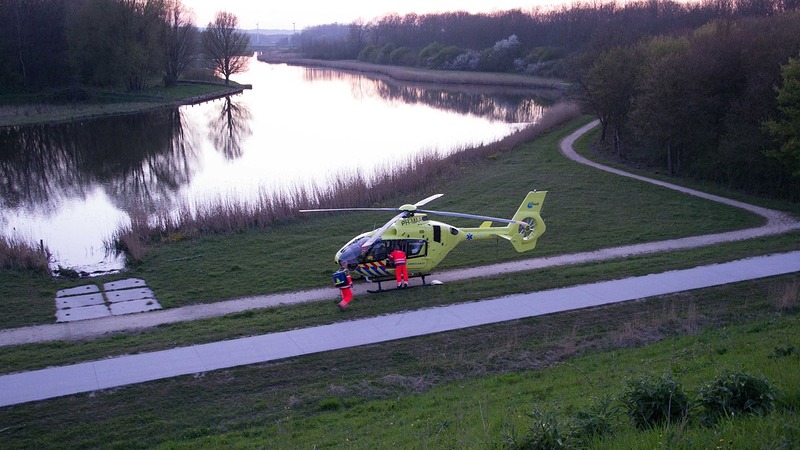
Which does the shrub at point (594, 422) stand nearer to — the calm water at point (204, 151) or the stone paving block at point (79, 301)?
the stone paving block at point (79, 301)

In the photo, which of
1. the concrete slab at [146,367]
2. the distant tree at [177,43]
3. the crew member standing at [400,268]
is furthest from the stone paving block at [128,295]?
the distant tree at [177,43]

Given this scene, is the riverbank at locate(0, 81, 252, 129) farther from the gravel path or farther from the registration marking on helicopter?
the registration marking on helicopter

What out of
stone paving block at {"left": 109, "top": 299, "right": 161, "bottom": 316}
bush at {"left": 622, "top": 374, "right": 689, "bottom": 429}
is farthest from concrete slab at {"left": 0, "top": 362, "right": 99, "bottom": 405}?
bush at {"left": 622, "top": 374, "right": 689, "bottom": 429}

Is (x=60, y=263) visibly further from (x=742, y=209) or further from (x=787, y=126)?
(x=787, y=126)

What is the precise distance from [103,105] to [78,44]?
10.1 meters

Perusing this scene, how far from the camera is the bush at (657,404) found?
7.25 meters

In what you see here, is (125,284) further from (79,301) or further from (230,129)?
(230,129)

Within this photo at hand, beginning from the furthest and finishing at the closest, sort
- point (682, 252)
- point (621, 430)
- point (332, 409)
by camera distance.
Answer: point (682, 252) → point (332, 409) → point (621, 430)

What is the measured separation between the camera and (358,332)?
14930mm

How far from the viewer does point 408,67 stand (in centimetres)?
11362

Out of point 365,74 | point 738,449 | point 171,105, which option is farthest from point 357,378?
point 365,74

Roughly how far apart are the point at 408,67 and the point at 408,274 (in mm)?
99122

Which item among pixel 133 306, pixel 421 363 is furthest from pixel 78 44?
pixel 421 363

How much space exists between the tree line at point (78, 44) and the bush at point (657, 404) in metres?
70.7
